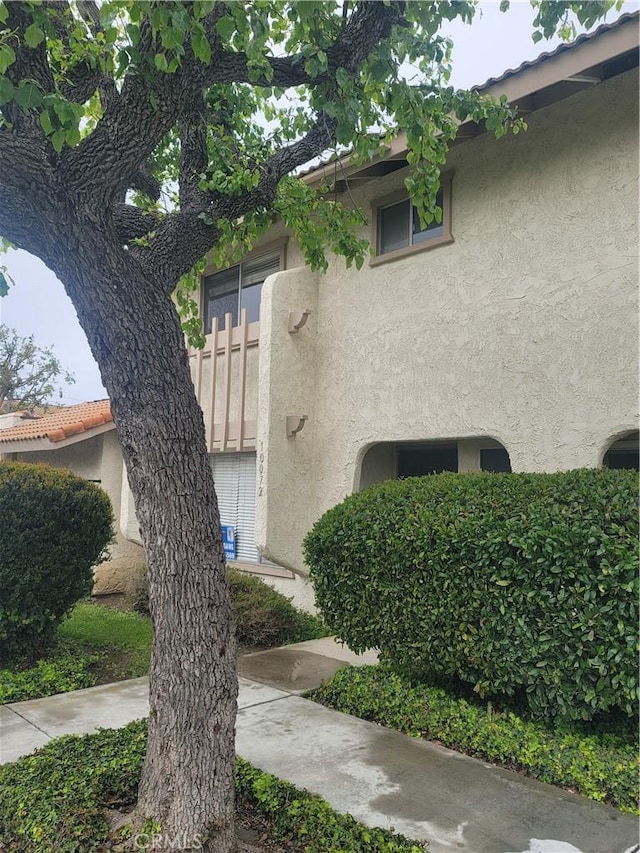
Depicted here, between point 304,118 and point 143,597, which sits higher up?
point 304,118

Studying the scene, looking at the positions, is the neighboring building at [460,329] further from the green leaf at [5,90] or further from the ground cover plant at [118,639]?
the green leaf at [5,90]

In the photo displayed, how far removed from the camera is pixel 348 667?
6.68m

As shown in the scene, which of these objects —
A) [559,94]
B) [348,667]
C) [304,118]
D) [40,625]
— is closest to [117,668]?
[40,625]

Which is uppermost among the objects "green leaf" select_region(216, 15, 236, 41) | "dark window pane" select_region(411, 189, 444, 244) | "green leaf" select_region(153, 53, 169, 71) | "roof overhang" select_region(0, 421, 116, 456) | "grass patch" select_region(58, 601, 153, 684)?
"dark window pane" select_region(411, 189, 444, 244)

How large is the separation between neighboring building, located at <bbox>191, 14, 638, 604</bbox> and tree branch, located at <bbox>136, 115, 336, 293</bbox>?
2.25m

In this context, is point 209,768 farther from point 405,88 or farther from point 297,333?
point 297,333

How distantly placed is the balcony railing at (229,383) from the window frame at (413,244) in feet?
7.66

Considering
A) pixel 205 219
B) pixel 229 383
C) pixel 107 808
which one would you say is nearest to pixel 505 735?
pixel 107 808

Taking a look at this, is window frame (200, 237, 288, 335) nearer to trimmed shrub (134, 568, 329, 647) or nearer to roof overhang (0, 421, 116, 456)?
roof overhang (0, 421, 116, 456)

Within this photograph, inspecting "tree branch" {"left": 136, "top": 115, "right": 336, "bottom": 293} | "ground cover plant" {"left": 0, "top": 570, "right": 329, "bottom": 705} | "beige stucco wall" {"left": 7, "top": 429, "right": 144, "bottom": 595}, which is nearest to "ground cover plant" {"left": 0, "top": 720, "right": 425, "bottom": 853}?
"ground cover plant" {"left": 0, "top": 570, "right": 329, "bottom": 705}

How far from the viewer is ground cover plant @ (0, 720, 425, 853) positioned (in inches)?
136

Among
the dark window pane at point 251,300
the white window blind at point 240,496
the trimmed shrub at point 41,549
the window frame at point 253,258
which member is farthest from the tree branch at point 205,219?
the white window blind at point 240,496

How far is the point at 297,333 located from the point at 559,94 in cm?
450

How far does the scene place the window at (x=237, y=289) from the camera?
35.7 ft
